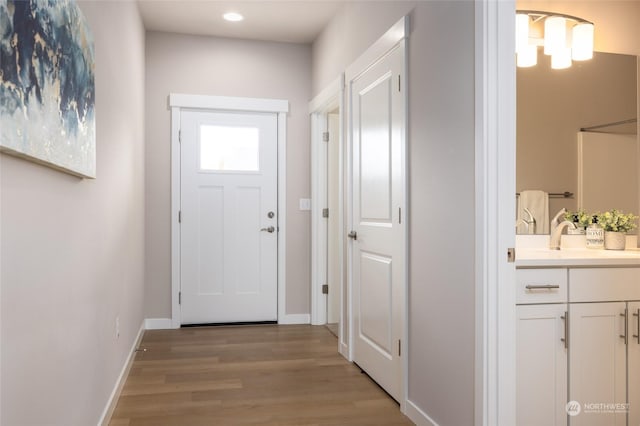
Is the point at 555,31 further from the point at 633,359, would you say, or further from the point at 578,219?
the point at 633,359

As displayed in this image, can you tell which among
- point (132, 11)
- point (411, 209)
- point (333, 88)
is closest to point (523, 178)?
point (411, 209)

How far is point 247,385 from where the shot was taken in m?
Answer: 2.95

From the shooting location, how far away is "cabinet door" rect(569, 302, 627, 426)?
2053 mm

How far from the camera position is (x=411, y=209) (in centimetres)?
256

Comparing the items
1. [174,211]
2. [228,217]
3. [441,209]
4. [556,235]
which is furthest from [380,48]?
[174,211]

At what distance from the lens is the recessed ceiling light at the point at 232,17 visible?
12.8ft

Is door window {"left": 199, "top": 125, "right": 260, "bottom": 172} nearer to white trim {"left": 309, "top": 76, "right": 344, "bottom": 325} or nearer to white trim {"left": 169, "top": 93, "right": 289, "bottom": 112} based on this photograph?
white trim {"left": 169, "top": 93, "right": 289, "bottom": 112}

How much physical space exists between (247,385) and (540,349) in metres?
1.65

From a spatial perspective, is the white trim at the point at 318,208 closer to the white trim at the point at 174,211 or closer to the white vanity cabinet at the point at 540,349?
the white trim at the point at 174,211

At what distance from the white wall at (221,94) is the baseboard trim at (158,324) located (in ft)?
0.14

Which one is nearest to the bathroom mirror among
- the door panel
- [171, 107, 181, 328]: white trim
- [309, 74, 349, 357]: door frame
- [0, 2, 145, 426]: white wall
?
the door panel

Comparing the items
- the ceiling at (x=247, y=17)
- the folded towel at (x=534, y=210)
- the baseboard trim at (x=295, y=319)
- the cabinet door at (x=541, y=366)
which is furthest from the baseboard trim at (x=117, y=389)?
the ceiling at (x=247, y=17)

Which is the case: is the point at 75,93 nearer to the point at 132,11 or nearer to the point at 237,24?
the point at 132,11

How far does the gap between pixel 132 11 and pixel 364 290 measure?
2402mm
